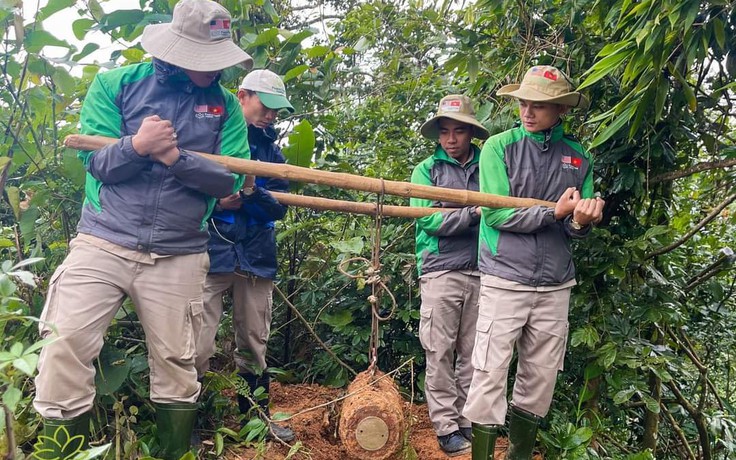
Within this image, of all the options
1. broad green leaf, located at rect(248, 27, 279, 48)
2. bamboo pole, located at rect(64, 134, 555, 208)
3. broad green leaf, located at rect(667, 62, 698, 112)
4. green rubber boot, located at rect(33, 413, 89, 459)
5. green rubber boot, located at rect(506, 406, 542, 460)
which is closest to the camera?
green rubber boot, located at rect(33, 413, 89, 459)

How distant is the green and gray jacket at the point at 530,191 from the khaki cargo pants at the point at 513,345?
0.31 feet

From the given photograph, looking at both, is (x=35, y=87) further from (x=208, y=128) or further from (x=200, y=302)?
(x=200, y=302)

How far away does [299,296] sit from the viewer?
4402mm

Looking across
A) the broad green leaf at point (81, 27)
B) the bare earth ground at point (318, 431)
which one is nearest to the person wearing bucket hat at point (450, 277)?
the bare earth ground at point (318, 431)

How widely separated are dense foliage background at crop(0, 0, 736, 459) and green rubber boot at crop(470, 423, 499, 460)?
0.49 metres

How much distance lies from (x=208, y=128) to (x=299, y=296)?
85.4 inches

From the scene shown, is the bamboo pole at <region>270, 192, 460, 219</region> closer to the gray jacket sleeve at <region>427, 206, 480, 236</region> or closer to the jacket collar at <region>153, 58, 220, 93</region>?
the gray jacket sleeve at <region>427, 206, 480, 236</region>

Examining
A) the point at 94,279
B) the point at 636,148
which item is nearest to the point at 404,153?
the point at 636,148

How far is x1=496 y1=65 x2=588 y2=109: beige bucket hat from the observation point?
2787 millimetres

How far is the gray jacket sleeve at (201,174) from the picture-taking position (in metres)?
2.23

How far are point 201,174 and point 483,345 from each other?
1.49 meters

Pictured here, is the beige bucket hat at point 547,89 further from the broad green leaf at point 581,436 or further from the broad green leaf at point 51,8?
the broad green leaf at point 51,8

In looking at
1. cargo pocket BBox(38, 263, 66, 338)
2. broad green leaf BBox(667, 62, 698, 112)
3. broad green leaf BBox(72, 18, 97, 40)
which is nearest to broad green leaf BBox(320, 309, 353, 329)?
cargo pocket BBox(38, 263, 66, 338)

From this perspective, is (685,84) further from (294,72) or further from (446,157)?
(294,72)
